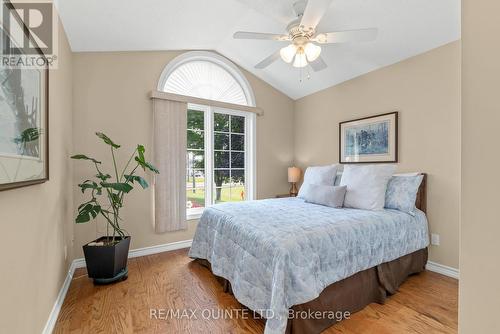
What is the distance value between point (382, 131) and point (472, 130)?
2574mm

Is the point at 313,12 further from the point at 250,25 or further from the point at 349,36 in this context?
the point at 250,25

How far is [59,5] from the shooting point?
1.96 metres

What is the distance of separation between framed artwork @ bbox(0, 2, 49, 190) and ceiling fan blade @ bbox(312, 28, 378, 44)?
2.05m

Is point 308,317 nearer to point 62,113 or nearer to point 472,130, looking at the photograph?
point 472,130

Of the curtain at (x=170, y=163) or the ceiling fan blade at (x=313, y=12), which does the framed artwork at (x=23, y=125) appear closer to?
the curtain at (x=170, y=163)

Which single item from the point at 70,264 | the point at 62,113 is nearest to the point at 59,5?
the point at 62,113

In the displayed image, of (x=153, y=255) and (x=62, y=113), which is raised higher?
(x=62, y=113)

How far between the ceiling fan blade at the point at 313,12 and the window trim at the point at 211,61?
6.60ft

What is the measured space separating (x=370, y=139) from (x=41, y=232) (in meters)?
3.46

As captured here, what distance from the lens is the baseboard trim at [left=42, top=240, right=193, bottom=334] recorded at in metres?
1.64

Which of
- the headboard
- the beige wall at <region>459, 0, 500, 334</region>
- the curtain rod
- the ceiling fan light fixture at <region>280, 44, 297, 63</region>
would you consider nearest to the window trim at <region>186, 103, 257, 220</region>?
the curtain rod

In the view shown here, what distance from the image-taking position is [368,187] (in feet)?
8.05

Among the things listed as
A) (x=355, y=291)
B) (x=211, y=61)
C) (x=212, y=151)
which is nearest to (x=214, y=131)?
(x=212, y=151)

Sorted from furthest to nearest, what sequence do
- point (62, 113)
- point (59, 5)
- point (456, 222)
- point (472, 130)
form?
point (456, 222) → point (62, 113) → point (59, 5) → point (472, 130)
